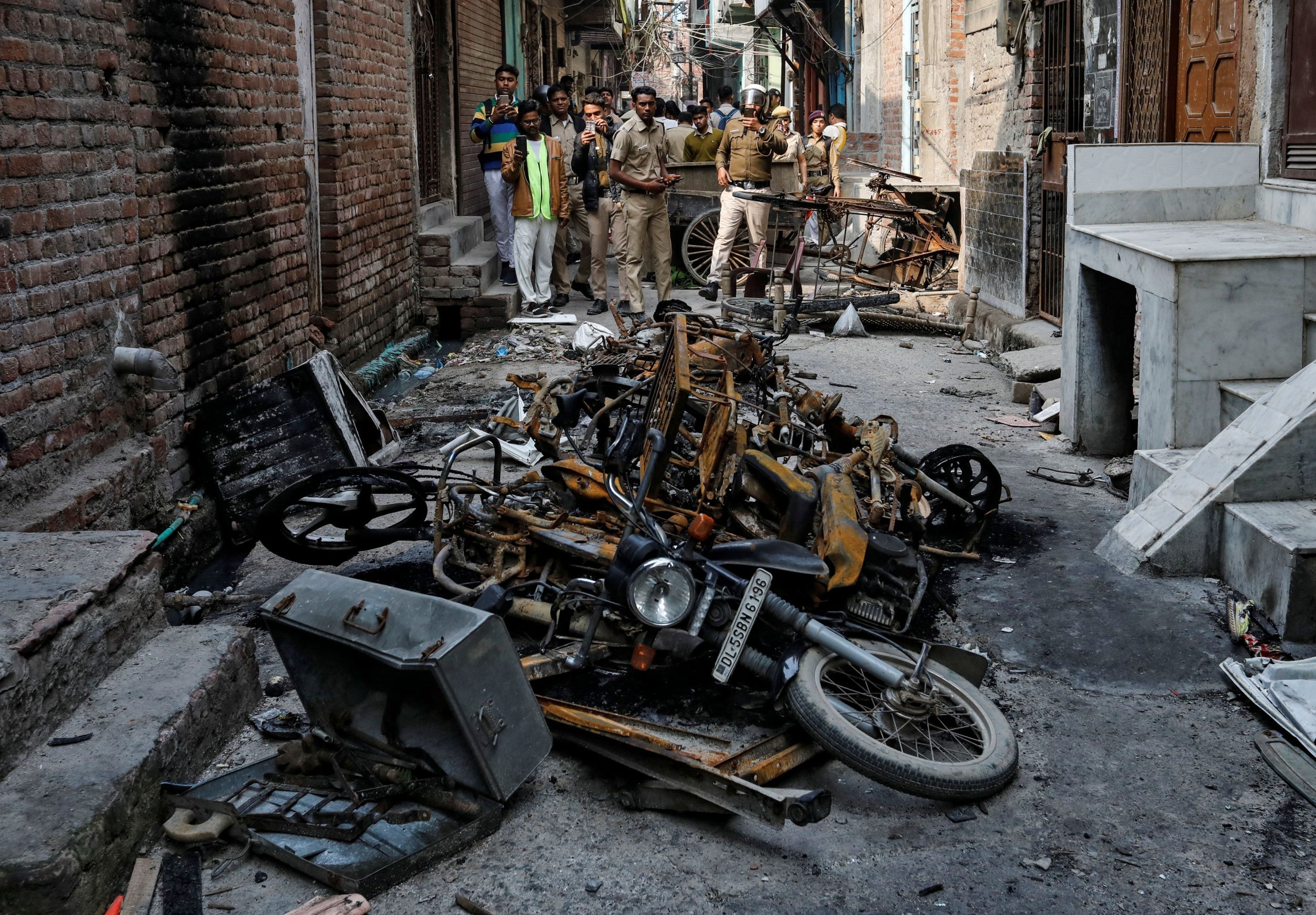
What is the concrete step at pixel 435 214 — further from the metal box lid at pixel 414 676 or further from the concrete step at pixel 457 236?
the metal box lid at pixel 414 676

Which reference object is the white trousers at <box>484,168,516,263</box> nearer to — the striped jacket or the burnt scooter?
the striped jacket

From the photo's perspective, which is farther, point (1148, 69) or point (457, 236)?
point (457, 236)

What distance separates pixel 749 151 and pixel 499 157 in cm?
312

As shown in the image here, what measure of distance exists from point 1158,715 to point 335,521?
3.35 m

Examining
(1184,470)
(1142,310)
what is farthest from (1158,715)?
(1142,310)

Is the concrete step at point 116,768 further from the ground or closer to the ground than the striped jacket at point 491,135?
closer to the ground

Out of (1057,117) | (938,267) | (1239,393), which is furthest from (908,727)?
(938,267)

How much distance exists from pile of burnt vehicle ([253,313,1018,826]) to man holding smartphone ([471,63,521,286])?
21.0ft

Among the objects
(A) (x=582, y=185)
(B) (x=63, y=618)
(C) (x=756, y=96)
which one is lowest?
(B) (x=63, y=618)

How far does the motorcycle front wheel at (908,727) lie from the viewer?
11.1ft

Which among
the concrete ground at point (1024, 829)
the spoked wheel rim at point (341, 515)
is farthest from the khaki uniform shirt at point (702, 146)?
the concrete ground at point (1024, 829)

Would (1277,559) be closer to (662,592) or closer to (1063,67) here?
(662,592)

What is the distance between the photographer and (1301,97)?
269 inches

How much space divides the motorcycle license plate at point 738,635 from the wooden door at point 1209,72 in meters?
5.30
